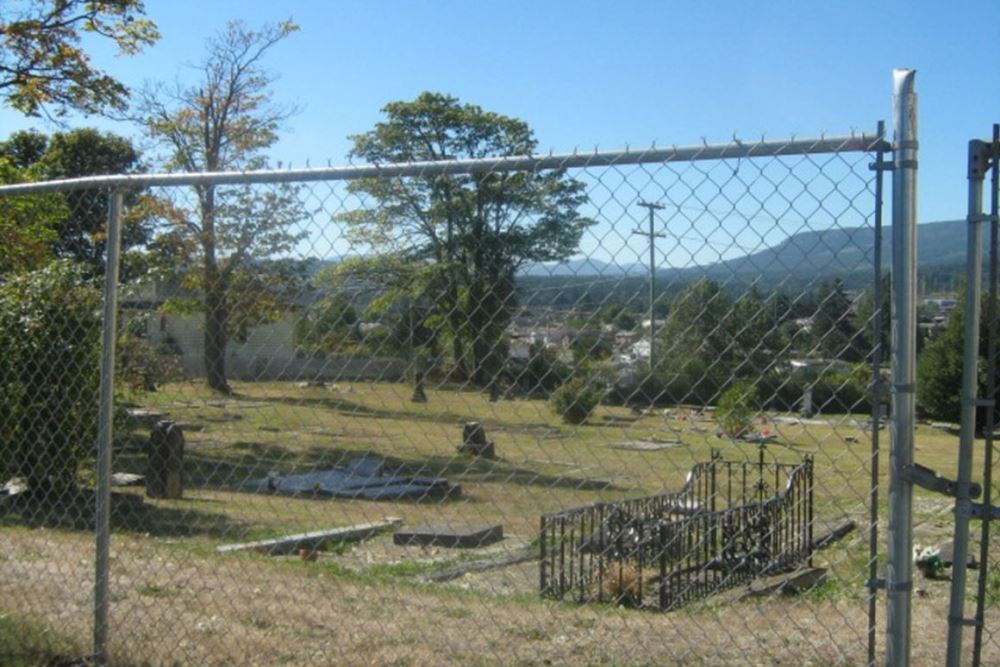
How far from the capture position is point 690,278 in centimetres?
311

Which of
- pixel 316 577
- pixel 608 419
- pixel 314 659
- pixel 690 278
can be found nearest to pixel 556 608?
pixel 316 577

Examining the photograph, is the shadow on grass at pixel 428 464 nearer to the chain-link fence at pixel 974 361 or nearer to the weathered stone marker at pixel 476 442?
the weathered stone marker at pixel 476 442

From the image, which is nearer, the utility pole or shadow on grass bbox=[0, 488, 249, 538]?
the utility pole

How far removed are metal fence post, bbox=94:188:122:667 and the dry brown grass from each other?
266 mm

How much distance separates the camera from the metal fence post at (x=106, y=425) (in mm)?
4297

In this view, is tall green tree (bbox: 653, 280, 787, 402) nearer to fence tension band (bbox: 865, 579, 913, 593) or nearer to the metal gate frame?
the metal gate frame

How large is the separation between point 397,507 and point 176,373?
6.90 meters

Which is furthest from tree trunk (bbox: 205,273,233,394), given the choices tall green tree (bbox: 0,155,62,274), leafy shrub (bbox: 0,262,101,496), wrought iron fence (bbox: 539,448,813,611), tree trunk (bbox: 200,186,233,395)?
tall green tree (bbox: 0,155,62,274)

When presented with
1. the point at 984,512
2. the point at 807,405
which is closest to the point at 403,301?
the point at 807,405

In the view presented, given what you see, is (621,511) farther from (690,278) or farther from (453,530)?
(690,278)

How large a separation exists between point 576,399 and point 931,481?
112cm

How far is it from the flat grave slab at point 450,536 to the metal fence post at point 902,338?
753cm

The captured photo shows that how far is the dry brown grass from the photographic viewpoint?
3.82 meters

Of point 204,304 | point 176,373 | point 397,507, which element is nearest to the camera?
point 204,304
